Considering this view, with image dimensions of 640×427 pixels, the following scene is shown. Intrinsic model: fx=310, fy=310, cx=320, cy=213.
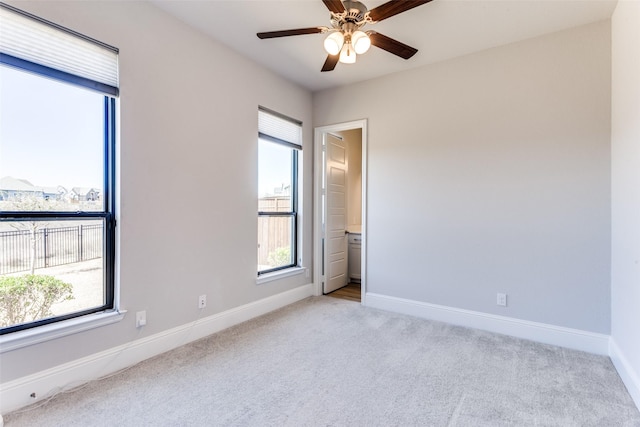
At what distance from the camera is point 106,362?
7.09ft

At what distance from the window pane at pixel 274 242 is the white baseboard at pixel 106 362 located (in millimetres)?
540

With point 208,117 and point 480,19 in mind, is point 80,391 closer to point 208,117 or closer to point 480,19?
point 208,117

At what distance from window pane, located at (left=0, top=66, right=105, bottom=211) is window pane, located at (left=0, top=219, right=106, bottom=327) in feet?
0.45

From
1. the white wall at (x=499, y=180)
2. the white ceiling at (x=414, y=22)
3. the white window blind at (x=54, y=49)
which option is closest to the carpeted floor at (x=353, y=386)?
the white wall at (x=499, y=180)

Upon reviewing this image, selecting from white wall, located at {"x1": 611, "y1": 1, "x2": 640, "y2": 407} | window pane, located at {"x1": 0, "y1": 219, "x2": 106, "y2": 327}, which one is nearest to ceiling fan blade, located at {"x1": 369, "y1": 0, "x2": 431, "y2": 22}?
white wall, located at {"x1": 611, "y1": 1, "x2": 640, "y2": 407}

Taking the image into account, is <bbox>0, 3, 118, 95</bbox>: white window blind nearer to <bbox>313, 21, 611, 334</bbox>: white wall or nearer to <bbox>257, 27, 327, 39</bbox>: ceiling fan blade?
<bbox>257, 27, 327, 39</bbox>: ceiling fan blade

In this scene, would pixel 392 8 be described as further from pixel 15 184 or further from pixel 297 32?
pixel 15 184

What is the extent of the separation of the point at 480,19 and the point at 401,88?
3.51ft

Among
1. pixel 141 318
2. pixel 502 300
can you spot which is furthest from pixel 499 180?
pixel 141 318

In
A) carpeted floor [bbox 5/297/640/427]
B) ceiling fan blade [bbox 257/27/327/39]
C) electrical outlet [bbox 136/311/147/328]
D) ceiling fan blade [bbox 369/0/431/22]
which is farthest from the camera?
electrical outlet [bbox 136/311/147/328]

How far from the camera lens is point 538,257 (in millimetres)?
2799

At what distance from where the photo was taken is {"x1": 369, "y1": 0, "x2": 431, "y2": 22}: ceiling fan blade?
1.88m

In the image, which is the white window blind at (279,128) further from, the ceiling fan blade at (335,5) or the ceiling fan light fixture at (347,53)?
the ceiling fan blade at (335,5)

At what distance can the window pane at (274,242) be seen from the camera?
138 inches
